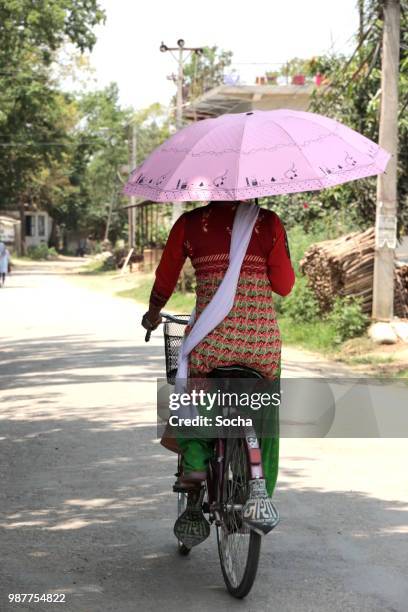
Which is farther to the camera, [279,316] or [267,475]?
[279,316]

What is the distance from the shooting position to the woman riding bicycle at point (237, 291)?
5008mm

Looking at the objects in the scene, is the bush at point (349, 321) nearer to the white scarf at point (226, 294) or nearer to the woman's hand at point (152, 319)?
the woman's hand at point (152, 319)

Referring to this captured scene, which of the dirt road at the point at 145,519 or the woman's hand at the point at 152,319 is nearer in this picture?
the dirt road at the point at 145,519

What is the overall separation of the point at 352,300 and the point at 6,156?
119 feet

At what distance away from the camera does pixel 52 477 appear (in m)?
7.39

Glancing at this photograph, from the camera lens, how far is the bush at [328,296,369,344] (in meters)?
15.8

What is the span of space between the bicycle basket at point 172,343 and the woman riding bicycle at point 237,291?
360 millimetres

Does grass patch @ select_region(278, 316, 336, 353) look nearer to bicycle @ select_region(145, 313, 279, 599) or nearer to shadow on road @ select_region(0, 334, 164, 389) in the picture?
shadow on road @ select_region(0, 334, 164, 389)

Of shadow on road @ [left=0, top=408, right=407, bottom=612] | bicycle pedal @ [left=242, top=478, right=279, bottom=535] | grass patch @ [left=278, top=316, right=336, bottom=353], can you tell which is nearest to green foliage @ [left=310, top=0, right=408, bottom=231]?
grass patch @ [left=278, top=316, right=336, bottom=353]

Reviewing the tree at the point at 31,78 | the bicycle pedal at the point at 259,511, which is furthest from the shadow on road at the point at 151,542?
the tree at the point at 31,78

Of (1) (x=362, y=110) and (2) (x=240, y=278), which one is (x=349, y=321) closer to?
(1) (x=362, y=110)

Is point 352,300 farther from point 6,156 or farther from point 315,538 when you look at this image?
point 6,156

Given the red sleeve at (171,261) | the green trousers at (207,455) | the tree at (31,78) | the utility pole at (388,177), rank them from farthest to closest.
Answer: the tree at (31,78) → the utility pole at (388,177) → the red sleeve at (171,261) → the green trousers at (207,455)

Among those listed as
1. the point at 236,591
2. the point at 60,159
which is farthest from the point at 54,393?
the point at 60,159
